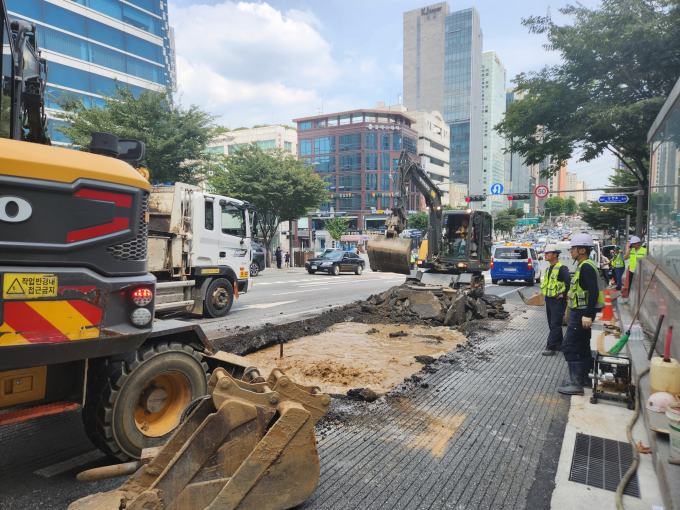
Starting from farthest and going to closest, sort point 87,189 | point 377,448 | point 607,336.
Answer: point 607,336 → point 377,448 → point 87,189

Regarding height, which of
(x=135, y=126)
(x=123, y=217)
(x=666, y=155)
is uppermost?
(x=135, y=126)

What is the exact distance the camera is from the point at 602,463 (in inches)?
156

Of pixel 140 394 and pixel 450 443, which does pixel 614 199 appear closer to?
pixel 450 443

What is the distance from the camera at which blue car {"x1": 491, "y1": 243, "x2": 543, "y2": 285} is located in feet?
68.8

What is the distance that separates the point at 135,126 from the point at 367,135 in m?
56.8

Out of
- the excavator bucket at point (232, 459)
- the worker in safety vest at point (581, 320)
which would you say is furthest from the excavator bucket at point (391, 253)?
the excavator bucket at point (232, 459)

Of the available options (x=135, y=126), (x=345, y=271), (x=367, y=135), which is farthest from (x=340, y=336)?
(x=367, y=135)

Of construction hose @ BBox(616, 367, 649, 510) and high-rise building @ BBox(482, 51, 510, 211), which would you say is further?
high-rise building @ BBox(482, 51, 510, 211)

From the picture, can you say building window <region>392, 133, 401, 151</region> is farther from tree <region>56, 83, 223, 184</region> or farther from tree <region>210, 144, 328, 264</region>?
tree <region>56, 83, 223, 184</region>

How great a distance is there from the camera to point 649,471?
12.3 feet

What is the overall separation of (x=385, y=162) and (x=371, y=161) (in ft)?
7.50

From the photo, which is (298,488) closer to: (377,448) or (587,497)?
(377,448)

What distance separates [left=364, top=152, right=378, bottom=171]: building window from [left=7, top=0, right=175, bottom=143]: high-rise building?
3712 centimetres

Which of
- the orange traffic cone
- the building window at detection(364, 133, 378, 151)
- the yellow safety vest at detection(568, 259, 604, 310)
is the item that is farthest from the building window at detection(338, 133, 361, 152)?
the yellow safety vest at detection(568, 259, 604, 310)
